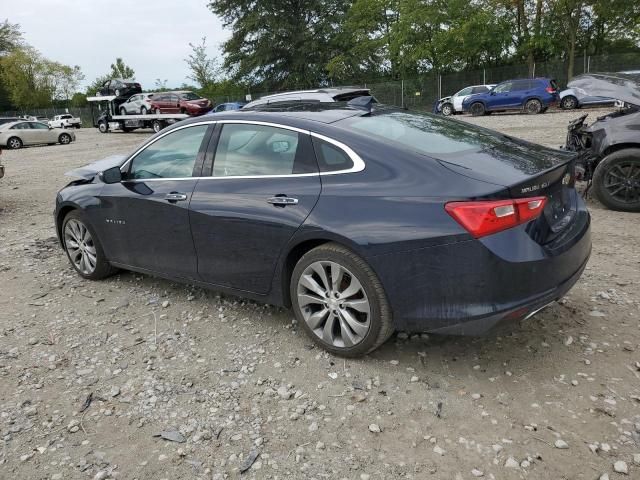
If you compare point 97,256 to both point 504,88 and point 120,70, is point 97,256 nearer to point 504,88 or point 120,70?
point 504,88

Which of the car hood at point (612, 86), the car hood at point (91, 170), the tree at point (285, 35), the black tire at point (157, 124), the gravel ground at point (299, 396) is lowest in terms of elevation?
the gravel ground at point (299, 396)

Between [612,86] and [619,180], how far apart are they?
1.13 m

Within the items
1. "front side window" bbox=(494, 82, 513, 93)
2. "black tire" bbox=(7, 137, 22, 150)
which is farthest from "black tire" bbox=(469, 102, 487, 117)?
"black tire" bbox=(7, 137, 22, 150)

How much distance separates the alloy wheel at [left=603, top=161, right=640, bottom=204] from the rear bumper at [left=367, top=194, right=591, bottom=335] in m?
4.05

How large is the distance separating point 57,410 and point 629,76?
704 centimetres

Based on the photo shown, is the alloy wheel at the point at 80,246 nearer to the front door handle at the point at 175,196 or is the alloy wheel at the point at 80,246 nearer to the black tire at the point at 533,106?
the front door handle at the point at 175,196

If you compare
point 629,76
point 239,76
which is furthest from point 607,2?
point 629,76

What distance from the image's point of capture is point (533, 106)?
24.2 meters

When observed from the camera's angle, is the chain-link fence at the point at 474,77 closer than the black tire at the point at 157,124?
No

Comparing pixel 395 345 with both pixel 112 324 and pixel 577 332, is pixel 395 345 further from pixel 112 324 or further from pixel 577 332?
pixel 112 324

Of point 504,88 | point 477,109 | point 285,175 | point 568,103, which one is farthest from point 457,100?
point 285,175

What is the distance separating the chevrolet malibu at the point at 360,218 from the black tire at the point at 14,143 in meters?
25.1

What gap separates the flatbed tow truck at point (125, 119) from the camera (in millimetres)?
28625

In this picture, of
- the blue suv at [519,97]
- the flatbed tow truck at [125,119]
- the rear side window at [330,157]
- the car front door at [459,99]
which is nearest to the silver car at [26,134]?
the flatbed tow truck at [125,119]
